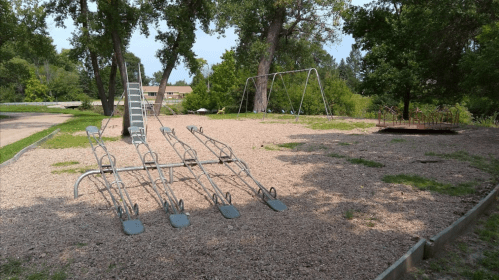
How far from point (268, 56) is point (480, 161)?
57.4 ft

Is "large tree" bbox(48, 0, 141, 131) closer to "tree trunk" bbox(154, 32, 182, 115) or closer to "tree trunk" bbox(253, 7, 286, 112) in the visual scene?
"tree trunk" bbox(154, 32, 182, 115)

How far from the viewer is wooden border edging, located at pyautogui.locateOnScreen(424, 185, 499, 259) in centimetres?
351

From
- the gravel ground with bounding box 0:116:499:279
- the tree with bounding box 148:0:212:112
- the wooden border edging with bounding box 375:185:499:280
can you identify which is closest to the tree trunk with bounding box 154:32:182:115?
the tree with bounding box 148:0:212:112

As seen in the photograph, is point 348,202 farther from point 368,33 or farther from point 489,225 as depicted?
point 368,33

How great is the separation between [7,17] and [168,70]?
9.05 metres

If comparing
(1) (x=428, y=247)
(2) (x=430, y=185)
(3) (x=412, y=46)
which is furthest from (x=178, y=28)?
(1) (x=428, y=247)

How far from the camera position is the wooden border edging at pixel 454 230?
351 cm

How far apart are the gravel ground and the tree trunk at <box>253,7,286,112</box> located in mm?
16781

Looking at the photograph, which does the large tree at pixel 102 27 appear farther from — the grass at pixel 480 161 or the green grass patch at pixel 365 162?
the grass at pixel 480 161

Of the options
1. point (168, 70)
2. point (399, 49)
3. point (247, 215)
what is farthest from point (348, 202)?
point (168, 70)

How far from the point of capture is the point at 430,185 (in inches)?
228

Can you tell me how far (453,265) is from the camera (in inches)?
132

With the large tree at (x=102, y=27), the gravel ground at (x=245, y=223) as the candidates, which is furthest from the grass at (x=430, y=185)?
the large tree at (x=102, y=27)

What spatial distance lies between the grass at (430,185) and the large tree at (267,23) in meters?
17.3
